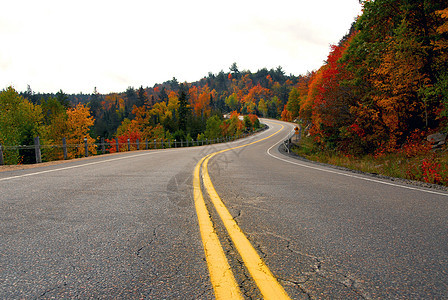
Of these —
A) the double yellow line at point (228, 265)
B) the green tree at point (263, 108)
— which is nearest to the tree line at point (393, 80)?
the double yellow line at point (228, 265)

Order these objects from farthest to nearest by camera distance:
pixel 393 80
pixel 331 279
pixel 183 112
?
1. pixel 183 112
2. pixel 393 80
3. pixel 331 279

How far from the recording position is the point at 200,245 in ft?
7.64

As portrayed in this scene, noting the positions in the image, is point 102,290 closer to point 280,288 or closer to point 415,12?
point 280,288

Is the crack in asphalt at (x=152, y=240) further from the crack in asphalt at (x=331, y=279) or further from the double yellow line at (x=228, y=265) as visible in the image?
the crack in asphalt at (x=331, y=279)

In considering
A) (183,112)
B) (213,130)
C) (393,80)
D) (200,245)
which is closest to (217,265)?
(200,245)

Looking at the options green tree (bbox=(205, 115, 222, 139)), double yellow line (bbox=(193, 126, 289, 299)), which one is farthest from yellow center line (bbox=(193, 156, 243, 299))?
green tree (bbox=(205, 115, 222, 139))

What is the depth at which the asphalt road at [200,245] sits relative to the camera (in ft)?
5.46

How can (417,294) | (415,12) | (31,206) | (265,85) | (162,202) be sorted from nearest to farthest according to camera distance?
(417,294), (31,206), (162,202), (415,12), (265,85)

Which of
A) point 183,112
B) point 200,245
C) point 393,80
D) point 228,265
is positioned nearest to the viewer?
point 228,265

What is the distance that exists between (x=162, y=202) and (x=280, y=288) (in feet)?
8.79

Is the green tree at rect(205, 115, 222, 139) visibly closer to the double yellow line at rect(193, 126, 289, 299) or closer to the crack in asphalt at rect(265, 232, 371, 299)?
the double yellow line at rect(193, 126, 289, 299)

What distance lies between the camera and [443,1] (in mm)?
13211

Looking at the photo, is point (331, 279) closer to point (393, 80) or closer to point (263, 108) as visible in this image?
point (393, 80)

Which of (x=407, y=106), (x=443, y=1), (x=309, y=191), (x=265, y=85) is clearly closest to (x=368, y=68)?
(x=407, y=106)
